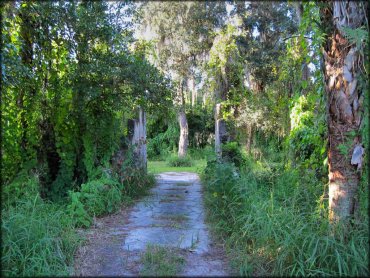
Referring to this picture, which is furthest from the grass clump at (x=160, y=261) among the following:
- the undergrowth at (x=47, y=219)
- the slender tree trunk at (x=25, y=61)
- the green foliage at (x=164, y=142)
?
the green foliage at (x=164, y=142)

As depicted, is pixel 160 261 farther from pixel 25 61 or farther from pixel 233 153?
pixel 233 153

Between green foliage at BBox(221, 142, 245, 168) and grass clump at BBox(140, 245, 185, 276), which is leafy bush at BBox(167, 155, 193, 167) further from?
grass clump at BBox(140, 245, 185, 276)

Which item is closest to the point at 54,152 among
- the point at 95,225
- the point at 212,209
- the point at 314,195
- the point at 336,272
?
the point at 95,225

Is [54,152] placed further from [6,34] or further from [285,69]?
[285,69]

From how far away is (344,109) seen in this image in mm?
2990

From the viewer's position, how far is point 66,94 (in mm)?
5438

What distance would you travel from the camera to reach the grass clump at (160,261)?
114 inches

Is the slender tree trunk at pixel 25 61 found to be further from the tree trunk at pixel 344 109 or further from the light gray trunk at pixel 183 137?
the light gray trunk at pixel 183 137

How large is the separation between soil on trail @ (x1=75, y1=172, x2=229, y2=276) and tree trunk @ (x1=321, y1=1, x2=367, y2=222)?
129 centimetres

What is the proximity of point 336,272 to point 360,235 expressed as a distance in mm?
430

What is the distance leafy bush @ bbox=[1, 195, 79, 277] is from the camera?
2891 millimetres

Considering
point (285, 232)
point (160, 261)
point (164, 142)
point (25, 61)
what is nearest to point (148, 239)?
point (160, 261)

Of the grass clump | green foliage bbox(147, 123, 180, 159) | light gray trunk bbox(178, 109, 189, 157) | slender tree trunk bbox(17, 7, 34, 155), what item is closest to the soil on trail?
the grass clump

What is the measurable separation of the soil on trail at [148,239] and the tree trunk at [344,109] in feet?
4.24
